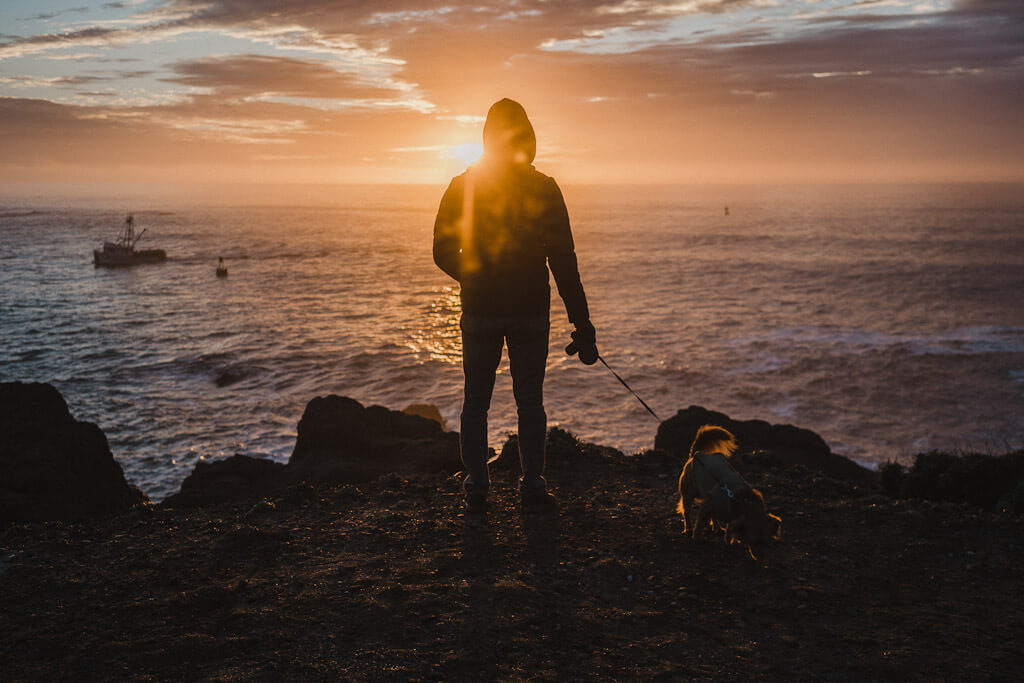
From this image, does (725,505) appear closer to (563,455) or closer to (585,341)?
(585,341)

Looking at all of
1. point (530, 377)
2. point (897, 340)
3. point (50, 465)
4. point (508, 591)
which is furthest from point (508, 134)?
point (897, 340)

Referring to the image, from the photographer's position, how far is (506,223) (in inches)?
154

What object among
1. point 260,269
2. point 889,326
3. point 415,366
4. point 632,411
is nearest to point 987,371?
point 889,326

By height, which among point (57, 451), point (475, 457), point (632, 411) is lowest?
point (632, 411)

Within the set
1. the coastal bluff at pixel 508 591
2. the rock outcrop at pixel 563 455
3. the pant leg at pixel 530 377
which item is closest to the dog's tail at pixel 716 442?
the coastal bluff at pixel 508 591

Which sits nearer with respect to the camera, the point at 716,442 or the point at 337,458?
the point at 716,442

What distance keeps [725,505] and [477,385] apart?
1739mm

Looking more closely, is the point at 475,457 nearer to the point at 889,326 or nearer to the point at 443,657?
the point at 443,657

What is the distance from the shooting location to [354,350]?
28.0m

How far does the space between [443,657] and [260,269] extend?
61.3 meters

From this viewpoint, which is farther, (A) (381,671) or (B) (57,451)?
(B) (57,451)

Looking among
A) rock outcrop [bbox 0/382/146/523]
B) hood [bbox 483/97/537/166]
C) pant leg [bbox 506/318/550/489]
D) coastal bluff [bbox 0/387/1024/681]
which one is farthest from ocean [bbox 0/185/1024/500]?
hood [bbox 483/97/537/166]

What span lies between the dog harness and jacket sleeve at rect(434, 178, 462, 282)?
2078mm

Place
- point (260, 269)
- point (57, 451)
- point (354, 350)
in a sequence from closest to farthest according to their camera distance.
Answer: point (57, 451) < point (354, 350) < point (260, 269)
